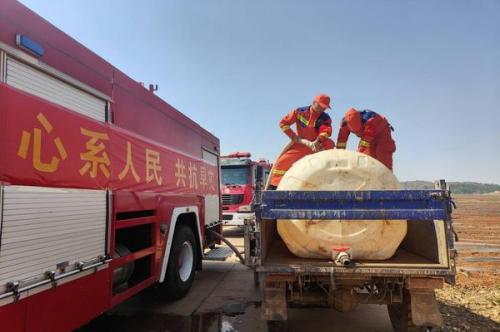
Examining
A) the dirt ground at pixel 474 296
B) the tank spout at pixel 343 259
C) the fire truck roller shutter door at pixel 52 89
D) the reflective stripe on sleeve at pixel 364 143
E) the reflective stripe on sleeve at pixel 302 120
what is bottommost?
the dirt ground at pixel 474 296

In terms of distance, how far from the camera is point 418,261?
3.43 metres

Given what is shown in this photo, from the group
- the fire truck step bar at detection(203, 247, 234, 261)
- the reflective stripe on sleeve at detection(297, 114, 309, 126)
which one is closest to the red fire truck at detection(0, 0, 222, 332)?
the fire truck step bar at detection(203, 247, 234, 261)

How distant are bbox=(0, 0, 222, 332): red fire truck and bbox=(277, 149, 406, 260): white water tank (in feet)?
5.50

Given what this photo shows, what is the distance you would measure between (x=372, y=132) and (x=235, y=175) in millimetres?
8316

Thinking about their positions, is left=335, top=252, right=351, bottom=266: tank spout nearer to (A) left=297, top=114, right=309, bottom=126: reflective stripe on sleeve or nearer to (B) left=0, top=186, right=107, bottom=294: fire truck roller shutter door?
(B) left=0, top=186, right=107, bottom=294: fire truck roller shutter door

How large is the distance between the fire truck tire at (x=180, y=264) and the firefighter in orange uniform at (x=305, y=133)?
1.47 metres

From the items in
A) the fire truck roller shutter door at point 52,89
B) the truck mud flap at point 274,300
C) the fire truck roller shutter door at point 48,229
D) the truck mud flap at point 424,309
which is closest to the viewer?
the fire truck roller shutter door at point 48,229

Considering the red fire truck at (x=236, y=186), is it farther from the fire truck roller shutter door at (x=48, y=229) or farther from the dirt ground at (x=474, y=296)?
the fire truck roller shutter door at (x=48, y=229)

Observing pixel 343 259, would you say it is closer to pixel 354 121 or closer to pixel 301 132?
pixel 354 121

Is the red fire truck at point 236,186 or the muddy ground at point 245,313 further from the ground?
the red fire truck at point 236,186

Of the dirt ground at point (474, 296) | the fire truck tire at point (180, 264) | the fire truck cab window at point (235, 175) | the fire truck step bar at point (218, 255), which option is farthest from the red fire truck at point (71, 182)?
the fire truck cab window at point (235, 175)

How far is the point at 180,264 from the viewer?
17.5 feet

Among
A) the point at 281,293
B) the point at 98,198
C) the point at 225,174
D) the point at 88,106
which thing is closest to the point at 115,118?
the point at 88,106

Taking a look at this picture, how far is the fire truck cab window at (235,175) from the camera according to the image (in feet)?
41.6
